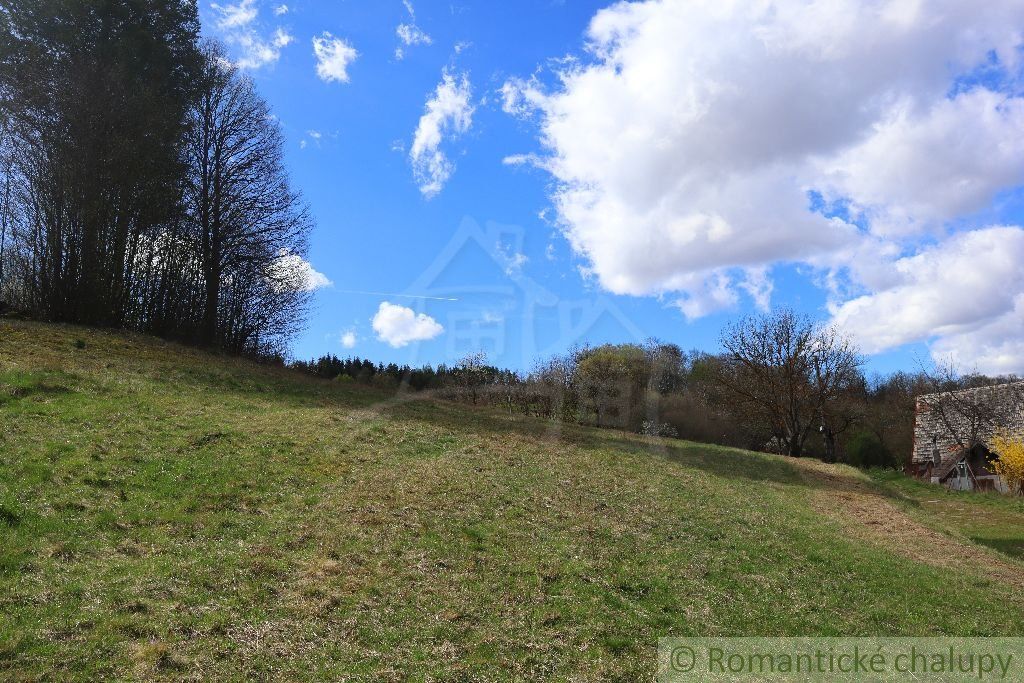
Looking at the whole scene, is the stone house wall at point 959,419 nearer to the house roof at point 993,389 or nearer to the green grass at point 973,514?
the house roof at point 993,389

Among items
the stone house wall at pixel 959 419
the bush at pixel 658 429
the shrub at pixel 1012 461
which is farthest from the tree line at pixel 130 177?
the stone house wall at pixel 959 419

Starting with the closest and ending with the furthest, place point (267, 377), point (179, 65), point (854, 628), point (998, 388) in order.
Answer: point (854, 628) → point (267, 377) → point (179, 65) → point (998, 388)

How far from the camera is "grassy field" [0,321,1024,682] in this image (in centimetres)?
675

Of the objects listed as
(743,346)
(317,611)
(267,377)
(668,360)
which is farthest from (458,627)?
(668,360)

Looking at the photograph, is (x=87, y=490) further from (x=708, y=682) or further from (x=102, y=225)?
(x=102, y=225)

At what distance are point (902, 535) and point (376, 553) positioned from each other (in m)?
15.4

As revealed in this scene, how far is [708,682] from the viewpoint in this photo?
7117 millimetres

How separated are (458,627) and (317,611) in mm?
1744

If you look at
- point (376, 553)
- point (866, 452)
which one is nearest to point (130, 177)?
point (376, 553)

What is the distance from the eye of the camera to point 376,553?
963 centimetres

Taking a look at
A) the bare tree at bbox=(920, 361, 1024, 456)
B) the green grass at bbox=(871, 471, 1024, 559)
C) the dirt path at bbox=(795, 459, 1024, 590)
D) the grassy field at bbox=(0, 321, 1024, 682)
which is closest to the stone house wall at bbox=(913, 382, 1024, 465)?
the bare tree at bbox=(920, 361, 1024, 456)
